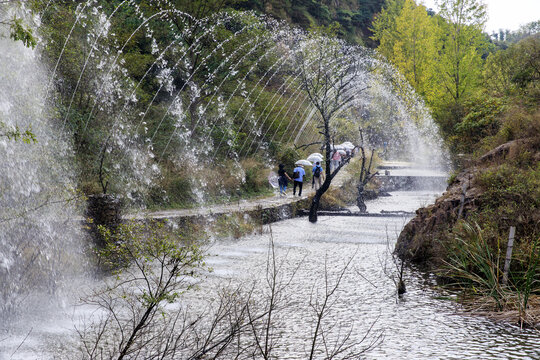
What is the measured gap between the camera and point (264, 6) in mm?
41719

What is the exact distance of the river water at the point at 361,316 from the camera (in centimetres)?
674

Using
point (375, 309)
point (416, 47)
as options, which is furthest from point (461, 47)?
point (375, 309)

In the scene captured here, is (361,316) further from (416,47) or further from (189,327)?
(416,47)

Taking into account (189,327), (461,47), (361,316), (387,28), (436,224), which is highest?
(387,28)

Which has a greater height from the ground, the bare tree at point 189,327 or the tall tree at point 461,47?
the tall tree at point 461,47

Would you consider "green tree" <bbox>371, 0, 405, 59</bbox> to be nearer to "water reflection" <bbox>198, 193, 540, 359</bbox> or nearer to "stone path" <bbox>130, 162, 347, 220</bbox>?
"stone path" <bbox>130, 162, 347, 220</bbox>

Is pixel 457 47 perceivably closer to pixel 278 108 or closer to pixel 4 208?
pixel 278 108

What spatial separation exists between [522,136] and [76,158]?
11.4m

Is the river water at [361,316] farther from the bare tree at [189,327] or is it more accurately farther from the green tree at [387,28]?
the green tree at [387,28]

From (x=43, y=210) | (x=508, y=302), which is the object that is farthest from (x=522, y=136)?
(x=43, y=210)

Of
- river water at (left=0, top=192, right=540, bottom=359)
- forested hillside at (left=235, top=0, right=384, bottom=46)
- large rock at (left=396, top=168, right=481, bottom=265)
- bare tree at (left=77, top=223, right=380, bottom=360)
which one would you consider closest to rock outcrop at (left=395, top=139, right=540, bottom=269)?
large rock at (left=396, top=168, right=481, bottom=265)

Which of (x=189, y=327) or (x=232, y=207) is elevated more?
(x=232, y=207)

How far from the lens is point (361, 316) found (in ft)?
26.6

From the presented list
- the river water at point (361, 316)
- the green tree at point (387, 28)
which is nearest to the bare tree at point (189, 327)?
the river water at point (361, 316)
